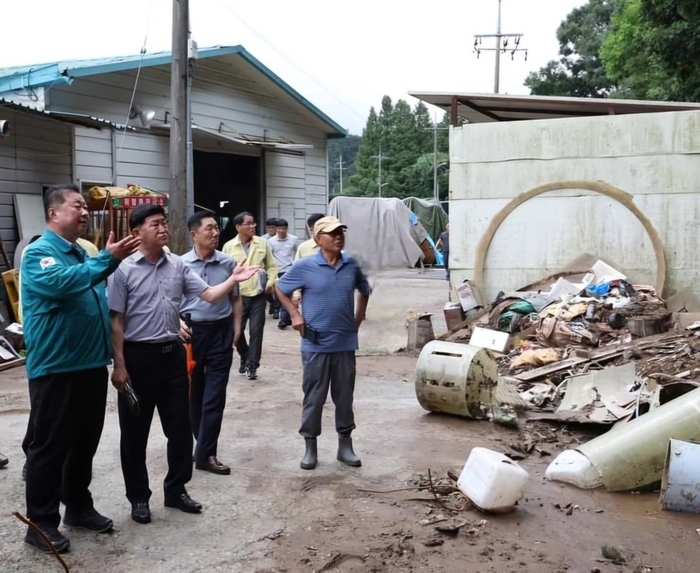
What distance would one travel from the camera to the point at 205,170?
16281 millimetres

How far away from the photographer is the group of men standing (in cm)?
381

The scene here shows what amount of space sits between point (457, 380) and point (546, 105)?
7025 millimetres

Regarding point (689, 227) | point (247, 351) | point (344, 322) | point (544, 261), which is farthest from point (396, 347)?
point (344, 322)

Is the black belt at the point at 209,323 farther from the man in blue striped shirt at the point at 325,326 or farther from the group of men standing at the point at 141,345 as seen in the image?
the man in blue striped shirt at the point at 325,326

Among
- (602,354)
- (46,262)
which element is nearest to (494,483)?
(46,262)

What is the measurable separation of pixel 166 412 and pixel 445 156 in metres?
57.4

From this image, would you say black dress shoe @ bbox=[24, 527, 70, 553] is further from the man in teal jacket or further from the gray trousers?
the gray trousers

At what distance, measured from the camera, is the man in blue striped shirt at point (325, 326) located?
533 cm

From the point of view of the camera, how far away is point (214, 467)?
205 inches

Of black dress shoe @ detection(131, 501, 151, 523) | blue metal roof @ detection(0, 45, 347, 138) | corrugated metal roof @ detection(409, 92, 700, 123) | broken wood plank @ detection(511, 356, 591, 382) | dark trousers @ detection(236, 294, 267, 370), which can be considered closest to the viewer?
black dress shoe @ detection(131, 501, 151, 523)

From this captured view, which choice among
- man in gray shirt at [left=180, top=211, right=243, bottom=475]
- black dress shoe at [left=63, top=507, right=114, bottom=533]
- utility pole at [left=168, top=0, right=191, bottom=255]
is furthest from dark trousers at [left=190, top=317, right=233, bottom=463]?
utility pole at [left=168, top=0, right=191, bottom=255]

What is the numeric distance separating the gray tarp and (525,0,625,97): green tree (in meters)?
20.4

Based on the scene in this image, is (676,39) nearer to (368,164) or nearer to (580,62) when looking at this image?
(580,62)

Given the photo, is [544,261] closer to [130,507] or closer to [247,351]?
[247,351]
